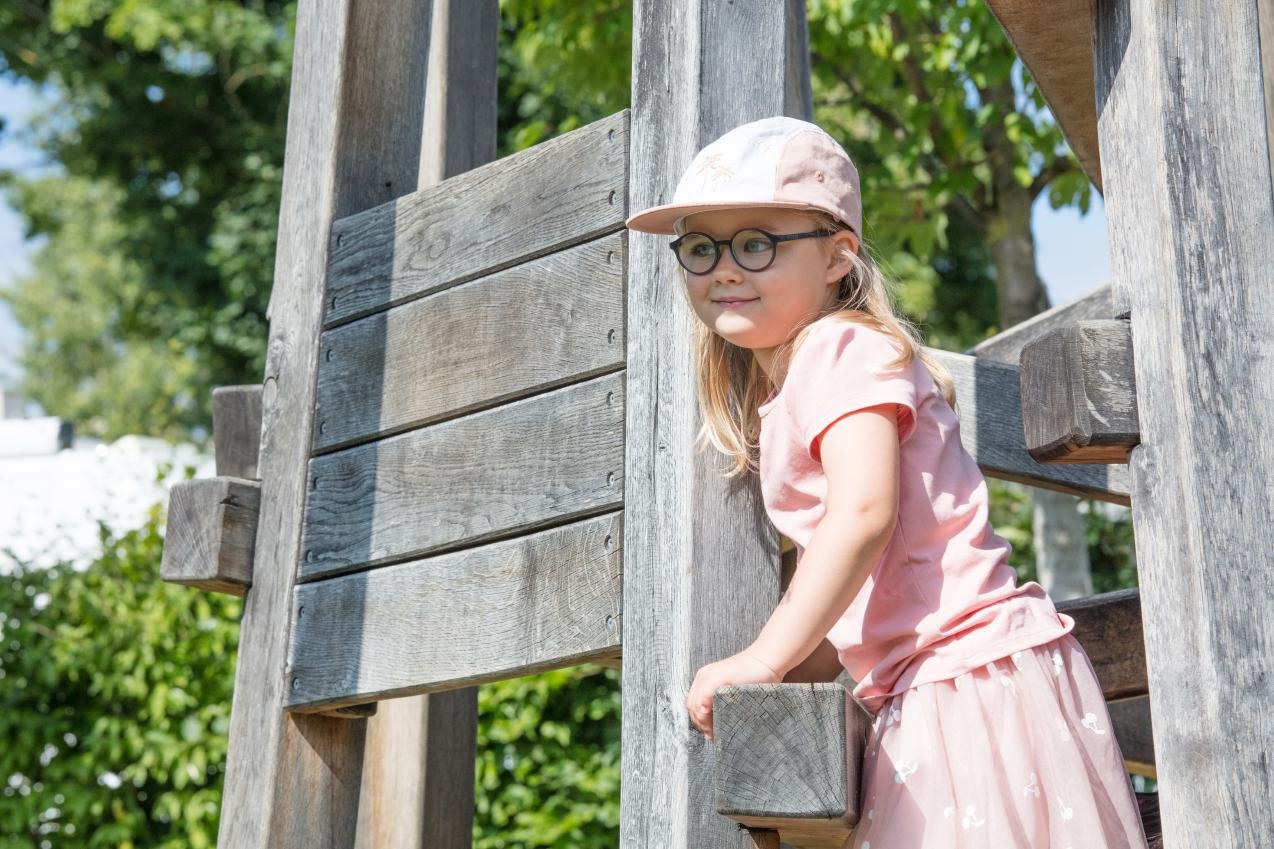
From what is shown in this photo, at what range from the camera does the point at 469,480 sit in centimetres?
249

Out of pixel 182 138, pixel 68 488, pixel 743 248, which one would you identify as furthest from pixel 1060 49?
pixel 182 138

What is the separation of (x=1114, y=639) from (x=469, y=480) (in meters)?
1.35

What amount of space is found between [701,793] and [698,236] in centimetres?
75

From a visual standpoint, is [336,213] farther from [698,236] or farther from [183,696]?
[183,696]

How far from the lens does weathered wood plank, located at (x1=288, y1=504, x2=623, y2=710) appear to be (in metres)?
2.21

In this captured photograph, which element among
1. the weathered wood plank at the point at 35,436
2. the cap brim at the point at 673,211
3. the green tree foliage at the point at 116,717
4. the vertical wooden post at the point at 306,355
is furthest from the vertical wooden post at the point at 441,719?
the weathered wood plank at the point at 35,436

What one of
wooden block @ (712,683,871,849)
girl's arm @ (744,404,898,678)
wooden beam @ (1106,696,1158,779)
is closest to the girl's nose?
girl's arm @ (744,404,898,678)

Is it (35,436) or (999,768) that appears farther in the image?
(35,436)

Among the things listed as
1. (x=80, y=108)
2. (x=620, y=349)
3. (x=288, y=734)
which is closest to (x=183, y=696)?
(x=288, y=734)

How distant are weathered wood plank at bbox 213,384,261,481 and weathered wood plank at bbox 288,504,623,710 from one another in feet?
1.95

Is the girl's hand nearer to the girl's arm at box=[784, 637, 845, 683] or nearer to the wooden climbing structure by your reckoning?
the wooden climbing structure

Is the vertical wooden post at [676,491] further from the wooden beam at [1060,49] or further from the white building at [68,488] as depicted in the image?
the white building at [68,488]

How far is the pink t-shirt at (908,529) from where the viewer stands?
1.86m

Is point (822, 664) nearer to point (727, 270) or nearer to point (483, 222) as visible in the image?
point (727, 270)
